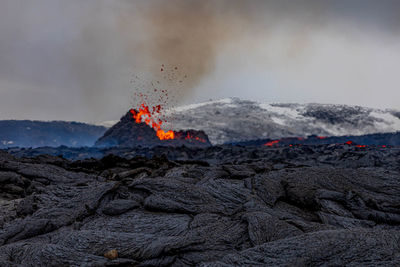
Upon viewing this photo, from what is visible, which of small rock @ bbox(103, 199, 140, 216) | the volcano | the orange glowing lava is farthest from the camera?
the orange glowing lava

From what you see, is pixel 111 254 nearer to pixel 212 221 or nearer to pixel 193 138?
pixel 212 221

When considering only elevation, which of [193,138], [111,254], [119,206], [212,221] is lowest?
[111,254]

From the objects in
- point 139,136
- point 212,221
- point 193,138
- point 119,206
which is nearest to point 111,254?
point 119,206

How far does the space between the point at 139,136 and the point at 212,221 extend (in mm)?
125860

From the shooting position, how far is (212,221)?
698cm

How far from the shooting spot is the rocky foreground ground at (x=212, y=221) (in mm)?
5059

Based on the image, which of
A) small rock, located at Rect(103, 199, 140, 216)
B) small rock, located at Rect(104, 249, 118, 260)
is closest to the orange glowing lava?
small rock, located at Rect(103, 199, 140, 216)

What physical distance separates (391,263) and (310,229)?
2251mm

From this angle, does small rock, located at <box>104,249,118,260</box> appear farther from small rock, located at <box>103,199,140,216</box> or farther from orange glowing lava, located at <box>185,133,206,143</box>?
orange glowing lava, located at <box>185,133,206,143</box>

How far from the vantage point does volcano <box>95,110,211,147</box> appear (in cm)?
12439

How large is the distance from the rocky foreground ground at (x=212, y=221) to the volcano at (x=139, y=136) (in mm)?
109852

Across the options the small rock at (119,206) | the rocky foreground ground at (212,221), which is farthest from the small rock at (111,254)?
the small rock at (119,206)

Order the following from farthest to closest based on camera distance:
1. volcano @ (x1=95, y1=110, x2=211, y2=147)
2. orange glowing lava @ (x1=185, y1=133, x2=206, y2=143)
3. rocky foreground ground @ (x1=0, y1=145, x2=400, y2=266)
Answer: orange glowing lava @ (x1=185, y1=133, x2=206, y2=143) < volcano @ (x1=95, y1=110, x2=211, y2=147) < rocky foreground ground @ (x1=0, y1=145, x2=400, y2=266)

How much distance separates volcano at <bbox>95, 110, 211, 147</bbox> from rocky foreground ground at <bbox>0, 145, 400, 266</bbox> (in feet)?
360
